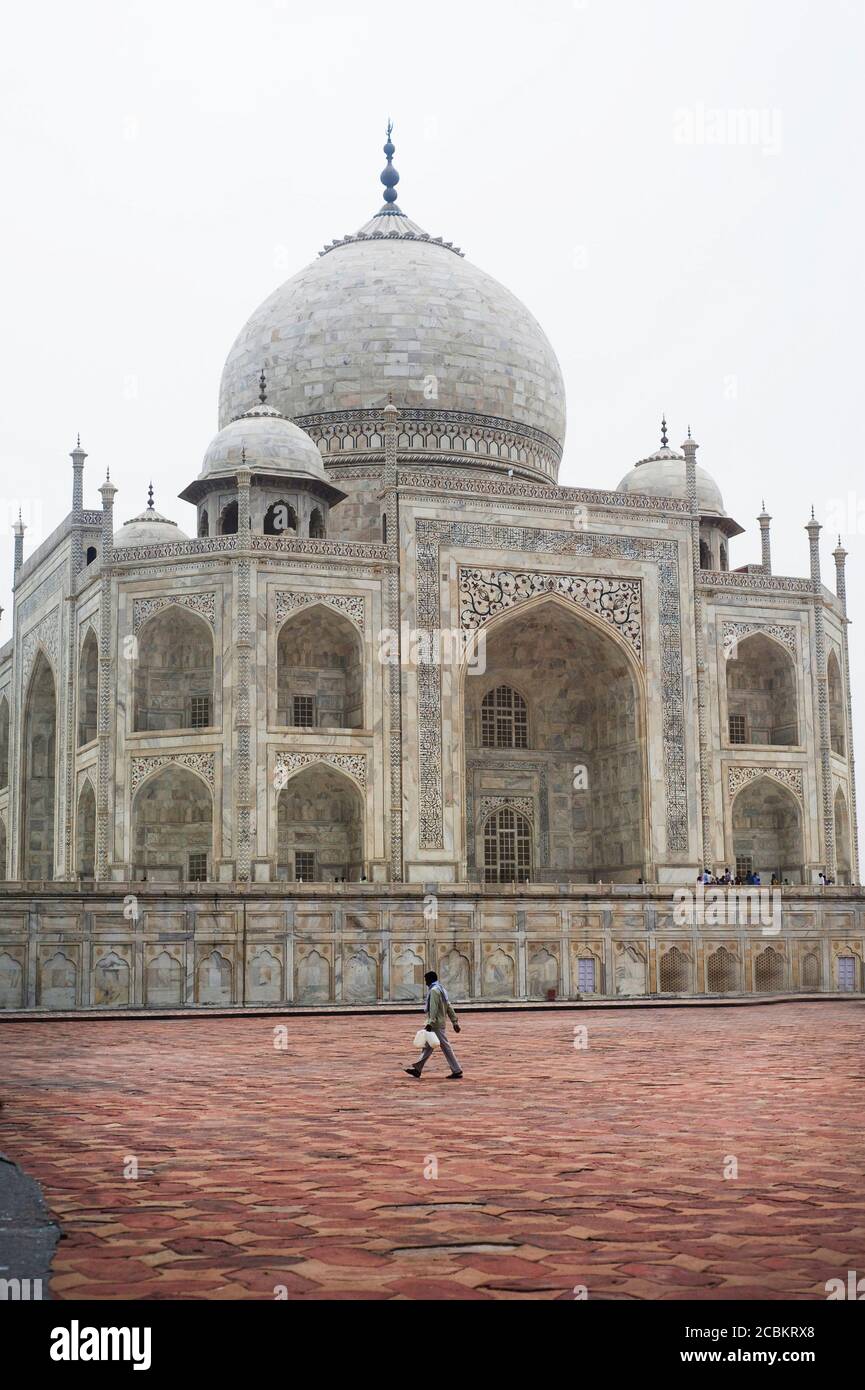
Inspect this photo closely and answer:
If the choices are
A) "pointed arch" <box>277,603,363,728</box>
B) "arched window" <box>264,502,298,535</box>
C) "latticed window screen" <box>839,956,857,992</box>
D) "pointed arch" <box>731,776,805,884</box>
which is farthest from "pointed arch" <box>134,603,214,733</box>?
"latticed window screen" <box>839,956,857,992</box>

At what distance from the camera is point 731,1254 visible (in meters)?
4.45

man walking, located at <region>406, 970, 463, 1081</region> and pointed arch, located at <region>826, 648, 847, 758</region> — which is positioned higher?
pointed arch, located at <region>826, 648, 847, 758</region>

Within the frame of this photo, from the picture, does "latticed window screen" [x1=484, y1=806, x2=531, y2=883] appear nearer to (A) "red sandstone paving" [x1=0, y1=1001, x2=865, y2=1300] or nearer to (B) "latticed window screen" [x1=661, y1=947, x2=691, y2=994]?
(B) "latticed window screen" [x1=661, y1=947, x2=691, y2=994]

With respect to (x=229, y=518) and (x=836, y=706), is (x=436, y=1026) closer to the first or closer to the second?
(x=229, y=518)

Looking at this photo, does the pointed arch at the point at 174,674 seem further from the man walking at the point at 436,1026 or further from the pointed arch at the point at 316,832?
the man walking at the point at 436,1026

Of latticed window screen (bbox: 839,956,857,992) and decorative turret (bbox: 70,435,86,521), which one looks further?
decorative turret (bbox: 70,435,86,521)

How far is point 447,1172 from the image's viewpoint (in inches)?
240

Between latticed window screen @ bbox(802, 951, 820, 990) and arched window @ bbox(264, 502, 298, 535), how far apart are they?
12806 millimetres

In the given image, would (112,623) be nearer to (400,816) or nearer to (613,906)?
(400,816)

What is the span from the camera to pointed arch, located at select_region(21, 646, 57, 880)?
1265 inches

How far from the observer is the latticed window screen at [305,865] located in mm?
28453

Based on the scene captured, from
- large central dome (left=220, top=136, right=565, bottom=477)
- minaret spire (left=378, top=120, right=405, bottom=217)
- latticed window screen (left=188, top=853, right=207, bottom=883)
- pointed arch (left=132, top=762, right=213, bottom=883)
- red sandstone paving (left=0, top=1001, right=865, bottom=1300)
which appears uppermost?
minaret spire (left=378, top=120, right=405, bottom=217)

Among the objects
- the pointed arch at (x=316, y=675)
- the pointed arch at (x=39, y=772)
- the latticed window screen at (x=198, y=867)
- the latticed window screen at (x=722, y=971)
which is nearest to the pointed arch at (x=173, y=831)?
the latticed window screen at (x=198, y=867)
